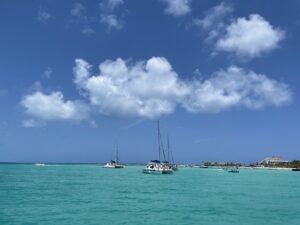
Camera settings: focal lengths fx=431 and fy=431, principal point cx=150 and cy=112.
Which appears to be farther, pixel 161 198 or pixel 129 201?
pixel 161 198

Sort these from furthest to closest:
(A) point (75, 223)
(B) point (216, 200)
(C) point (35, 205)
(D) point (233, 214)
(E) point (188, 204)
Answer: (B) point (216, 200)
(E) point (188, 204)
(C) point (35, 205)
(D) point (233, 214)
(A) point (75, 223)

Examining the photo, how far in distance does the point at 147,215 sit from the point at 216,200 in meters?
14.9

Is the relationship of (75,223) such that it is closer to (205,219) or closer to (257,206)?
(205,219)

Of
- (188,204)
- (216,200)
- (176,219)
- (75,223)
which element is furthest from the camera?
(216,200)

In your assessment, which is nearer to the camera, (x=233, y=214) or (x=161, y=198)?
(x=233, y=214)

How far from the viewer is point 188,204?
43.6 m

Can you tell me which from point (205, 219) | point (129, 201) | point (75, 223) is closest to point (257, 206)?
point (205, 219)

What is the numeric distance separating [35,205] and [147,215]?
11.6m

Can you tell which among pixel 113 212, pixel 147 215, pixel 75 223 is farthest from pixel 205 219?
pixel 75 223

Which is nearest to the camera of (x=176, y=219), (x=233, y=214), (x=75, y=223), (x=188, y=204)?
(x=75, y=223)

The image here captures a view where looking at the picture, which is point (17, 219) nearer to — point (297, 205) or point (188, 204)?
point (188, 204)

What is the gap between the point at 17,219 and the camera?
32.4 meters

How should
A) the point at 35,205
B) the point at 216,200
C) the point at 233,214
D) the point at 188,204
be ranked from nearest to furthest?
the point at 233,214 < the point at 35,205 < the point at 188,204 < the point at 216,200

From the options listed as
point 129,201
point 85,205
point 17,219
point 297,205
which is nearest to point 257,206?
point 297,205
